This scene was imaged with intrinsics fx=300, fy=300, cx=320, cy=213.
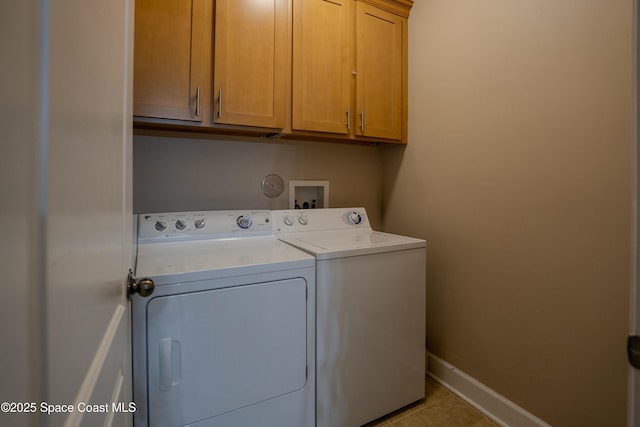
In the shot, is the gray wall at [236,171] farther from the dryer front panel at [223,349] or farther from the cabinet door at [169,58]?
the dryer front panel at [223,349]

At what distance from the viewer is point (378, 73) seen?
200 cm

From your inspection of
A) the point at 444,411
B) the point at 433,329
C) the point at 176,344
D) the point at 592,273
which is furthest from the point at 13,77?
the point at 433,329

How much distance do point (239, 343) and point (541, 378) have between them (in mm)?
1421

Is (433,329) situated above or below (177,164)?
below

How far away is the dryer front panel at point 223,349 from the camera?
1.06m

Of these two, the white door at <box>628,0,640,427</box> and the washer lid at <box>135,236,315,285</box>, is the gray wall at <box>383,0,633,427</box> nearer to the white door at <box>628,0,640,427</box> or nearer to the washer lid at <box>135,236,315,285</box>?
the white door at <box>628,0,640,427</box>

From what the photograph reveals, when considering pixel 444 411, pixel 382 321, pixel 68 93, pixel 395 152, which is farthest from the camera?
pixel 395 152

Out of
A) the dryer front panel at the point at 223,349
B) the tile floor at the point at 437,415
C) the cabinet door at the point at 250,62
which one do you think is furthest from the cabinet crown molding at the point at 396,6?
the tile floor at the point at 437,415

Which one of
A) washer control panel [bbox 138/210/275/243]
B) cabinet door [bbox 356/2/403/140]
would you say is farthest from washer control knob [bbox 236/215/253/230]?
cabinet door [bbox 356/2/403/140]

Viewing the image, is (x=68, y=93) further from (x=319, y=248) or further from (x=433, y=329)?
(x=433, y=329)

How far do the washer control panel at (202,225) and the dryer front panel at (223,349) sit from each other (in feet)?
1.84

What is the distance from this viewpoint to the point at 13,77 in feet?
0.80

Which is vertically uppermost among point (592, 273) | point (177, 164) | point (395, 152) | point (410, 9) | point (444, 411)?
point (410, 9)

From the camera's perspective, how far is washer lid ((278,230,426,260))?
1414mm
